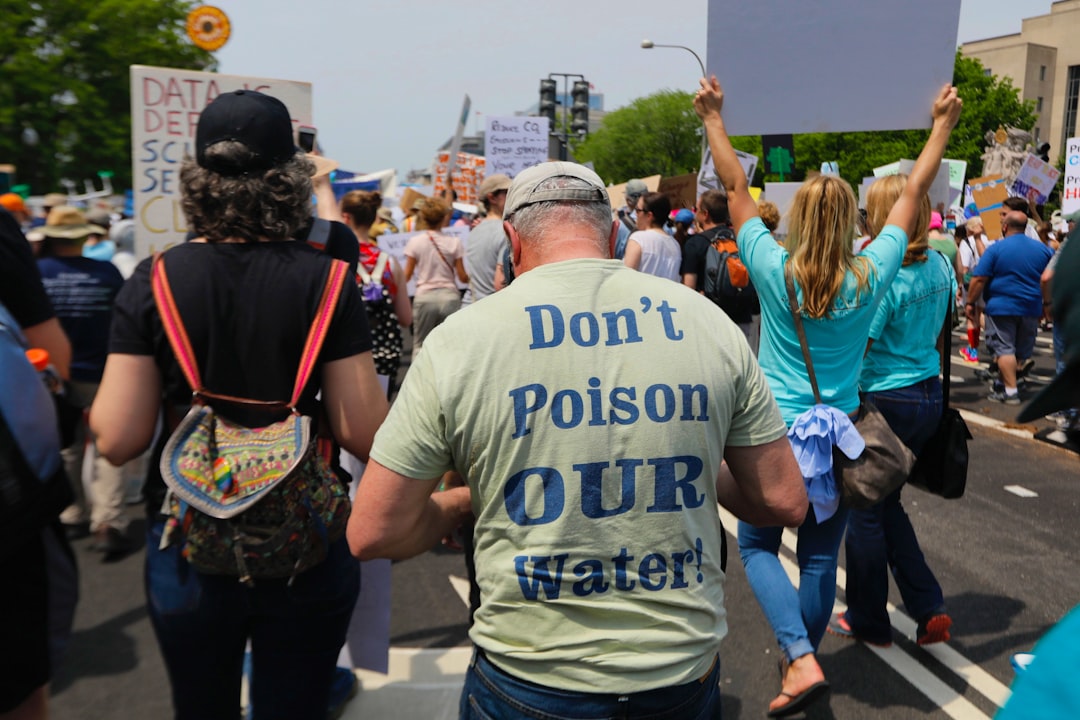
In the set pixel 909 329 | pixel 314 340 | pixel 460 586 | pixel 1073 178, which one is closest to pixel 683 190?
pixel 1073 178

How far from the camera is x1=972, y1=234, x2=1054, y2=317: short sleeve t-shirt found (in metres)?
9.27

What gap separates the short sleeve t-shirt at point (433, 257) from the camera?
7172 millimetres

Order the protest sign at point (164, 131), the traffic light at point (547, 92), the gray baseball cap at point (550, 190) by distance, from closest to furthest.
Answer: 1. the gray baseball cap at point (550, 190)
2. the protest sign at point (164, 131)
3. the traffic light at point (547, 92)

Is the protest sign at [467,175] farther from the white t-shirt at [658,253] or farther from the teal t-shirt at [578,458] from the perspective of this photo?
the teal t-shirt at [578,458]

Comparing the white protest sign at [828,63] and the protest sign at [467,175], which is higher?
the protest sign at [467,175]

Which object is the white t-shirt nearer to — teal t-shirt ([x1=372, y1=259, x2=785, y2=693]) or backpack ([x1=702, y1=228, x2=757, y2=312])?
backpack ([x1=702, y1=228, x2=757, y2=312])

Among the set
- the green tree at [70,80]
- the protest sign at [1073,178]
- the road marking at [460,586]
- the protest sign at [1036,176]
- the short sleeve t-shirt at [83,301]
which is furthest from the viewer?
the green tree at [70,80]

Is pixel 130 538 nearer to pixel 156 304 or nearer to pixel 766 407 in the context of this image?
pixel 156 304

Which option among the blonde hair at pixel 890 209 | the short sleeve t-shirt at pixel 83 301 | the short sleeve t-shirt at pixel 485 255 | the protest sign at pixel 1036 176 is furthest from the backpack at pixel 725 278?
the protest sign at pixel 1036 176

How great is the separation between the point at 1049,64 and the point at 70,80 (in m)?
68.1

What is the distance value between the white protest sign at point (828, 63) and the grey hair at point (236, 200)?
64.3 inches

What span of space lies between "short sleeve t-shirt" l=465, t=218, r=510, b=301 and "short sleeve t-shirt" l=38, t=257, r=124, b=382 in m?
2.12

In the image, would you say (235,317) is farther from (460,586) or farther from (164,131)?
(460,586)

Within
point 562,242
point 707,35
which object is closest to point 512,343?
point 562,242
